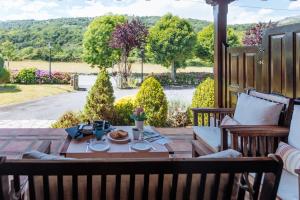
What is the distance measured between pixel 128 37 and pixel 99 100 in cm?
181

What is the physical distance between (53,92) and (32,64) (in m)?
0.84

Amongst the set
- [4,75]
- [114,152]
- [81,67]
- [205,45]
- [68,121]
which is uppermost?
[205,45]

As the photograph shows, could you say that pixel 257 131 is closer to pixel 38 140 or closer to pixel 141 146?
pixel 141 146

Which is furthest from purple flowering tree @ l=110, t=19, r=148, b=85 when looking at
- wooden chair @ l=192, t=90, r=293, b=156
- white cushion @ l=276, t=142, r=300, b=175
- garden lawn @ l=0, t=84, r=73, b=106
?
white cushion @ l=276, t=142, r=300, b=175

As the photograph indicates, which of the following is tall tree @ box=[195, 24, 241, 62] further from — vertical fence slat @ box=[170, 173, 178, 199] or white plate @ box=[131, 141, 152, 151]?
vertical fence slat @ box=[170, 173, 178, 199]

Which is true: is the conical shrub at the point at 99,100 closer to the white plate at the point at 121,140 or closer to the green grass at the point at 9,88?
the white plate at the point at 121,140

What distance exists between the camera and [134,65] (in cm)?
791

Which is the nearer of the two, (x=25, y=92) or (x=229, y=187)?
(x=229, y=187)

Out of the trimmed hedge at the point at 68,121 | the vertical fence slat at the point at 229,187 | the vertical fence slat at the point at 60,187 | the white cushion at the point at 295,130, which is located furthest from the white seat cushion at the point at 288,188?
the trimmed hedge at the point at 68,121

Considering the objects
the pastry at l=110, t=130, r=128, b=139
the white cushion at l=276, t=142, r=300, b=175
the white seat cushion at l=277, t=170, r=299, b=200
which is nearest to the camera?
the white seat cushion at l=277, t=170, r=299, b=200

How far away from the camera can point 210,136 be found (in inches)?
146

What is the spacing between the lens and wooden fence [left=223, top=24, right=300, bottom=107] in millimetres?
3535

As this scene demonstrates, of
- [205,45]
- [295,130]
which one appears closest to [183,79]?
[205,45]

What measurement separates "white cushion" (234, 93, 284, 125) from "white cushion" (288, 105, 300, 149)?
0.29m
